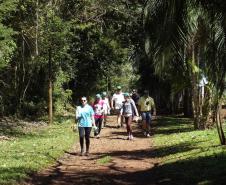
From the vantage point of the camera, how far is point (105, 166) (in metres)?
16.0

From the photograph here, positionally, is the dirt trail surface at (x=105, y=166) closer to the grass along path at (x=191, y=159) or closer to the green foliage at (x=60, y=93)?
the grass along path at (x=191, y=159)

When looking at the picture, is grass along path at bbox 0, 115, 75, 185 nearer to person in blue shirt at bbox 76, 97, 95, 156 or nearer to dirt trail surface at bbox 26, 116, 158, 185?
dirt trail surface at bbox 26, 116, 158, 185

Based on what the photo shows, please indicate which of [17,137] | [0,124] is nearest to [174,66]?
[17,137]

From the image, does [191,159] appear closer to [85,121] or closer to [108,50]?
[85,121]

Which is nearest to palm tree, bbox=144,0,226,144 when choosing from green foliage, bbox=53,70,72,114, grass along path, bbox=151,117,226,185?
grass along path, bbox=151,117,226,185

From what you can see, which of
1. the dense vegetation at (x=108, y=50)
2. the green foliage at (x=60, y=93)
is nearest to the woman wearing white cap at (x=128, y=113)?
the dense vegetation at (x=108, y=50)

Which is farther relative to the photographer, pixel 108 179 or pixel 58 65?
pixel 58 65

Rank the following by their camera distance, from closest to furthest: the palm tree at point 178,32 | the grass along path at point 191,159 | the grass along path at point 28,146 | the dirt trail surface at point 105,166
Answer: the palm tree at point 178,32, the grass along path at point 191,159, the dirt trail surface at point 105,166, the grass along path at point 28,146

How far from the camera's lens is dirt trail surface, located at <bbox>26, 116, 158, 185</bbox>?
44.9ft

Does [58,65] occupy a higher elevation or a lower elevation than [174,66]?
higher

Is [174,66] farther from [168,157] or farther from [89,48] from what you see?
[89,48]

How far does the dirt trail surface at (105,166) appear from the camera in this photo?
13688 millimetres

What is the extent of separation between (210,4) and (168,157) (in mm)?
7006

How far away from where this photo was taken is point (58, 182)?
13.4 meters
